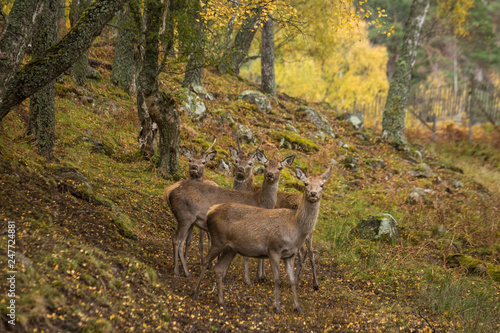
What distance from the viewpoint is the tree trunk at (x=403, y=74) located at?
2127 cm

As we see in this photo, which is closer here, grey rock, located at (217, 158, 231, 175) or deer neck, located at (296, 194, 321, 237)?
deer neck, located at (296, 194, 321, 237)

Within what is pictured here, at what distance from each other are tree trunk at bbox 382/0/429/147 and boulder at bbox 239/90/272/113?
6.59 metres

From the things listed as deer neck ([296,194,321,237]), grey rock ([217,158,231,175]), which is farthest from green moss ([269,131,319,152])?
deer neck ([296,194,321,237])

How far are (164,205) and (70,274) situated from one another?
4853 mm

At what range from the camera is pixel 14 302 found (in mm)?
3967

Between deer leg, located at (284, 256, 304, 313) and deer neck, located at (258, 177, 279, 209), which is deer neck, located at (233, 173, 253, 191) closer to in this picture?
deer neck, located at (258, 177, 279, 209)

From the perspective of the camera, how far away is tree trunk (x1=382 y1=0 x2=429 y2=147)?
69.8 ft

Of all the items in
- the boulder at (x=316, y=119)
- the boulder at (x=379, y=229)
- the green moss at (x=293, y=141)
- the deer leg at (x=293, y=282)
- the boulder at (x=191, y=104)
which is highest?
the boulder at (x=191, y=104)

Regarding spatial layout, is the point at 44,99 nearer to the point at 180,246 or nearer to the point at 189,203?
the point at 189,203

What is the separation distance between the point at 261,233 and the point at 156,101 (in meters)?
6.09

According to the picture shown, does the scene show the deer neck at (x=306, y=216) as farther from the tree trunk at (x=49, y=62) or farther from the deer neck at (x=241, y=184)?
the tree trunk at (x=49, y=62)

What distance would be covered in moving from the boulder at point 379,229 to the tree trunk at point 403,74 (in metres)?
11.8

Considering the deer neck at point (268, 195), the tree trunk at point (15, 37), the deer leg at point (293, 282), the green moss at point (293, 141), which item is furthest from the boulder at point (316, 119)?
the tree trunk at point (15, 37)

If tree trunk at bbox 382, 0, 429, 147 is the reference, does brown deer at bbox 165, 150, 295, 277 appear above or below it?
below
